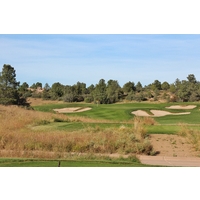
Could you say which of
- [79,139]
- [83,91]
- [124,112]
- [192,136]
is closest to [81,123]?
[83,91]

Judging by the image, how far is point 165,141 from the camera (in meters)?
10.6

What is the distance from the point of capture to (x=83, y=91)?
1388 cm

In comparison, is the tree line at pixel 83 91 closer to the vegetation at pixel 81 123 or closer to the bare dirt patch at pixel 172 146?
the vegetation at pixel 81 123

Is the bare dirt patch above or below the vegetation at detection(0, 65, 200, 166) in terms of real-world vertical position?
below

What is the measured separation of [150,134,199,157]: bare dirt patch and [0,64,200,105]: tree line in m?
3.58

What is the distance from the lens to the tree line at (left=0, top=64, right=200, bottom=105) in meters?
12.2

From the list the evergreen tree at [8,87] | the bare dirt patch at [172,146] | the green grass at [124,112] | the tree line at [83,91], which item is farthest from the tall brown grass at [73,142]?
the green grass at [124,112]

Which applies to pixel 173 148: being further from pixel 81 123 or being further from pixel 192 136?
pixel 81 123

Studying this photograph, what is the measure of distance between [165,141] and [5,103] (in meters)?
6.64

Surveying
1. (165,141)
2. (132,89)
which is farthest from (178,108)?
(165,141)

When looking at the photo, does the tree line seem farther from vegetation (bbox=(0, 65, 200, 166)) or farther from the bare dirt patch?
the bare dirt patch

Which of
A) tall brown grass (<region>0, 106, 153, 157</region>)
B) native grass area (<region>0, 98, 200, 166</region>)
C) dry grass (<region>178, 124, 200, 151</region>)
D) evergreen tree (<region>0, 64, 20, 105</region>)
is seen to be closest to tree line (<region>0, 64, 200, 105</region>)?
evergreen tree (<region>0, 64, 20, 105</region>)

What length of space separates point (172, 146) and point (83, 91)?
529 centimetres
